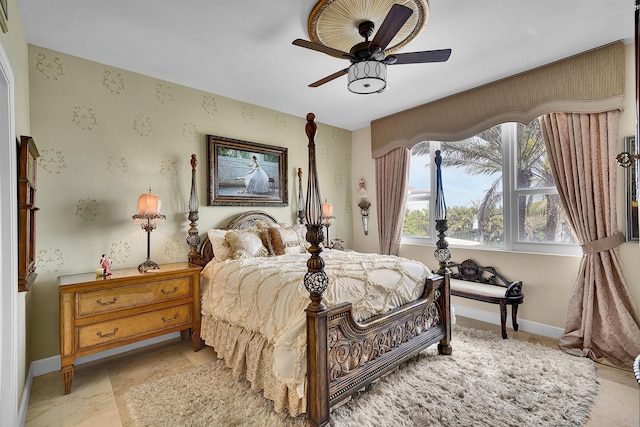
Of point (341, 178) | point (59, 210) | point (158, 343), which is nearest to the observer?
point (59, 210)

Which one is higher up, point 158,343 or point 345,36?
point 345,36

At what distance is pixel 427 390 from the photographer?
213cm

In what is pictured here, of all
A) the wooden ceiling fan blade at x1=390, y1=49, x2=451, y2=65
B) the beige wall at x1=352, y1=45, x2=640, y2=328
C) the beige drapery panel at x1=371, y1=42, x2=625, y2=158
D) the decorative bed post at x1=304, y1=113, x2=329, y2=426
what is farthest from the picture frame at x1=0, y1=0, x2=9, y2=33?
the beige wall at x1=352, y1=45, x2=640, y2=328

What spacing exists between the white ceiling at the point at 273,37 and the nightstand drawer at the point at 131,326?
2277 mm

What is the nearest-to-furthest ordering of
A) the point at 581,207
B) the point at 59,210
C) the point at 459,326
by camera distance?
the point at 59,210
the point at 581,207
the point at 459,326

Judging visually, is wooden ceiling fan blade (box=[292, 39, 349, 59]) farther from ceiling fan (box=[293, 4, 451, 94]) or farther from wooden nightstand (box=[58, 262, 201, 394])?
wooden nightstand (box=[58, 262, 201, 394])

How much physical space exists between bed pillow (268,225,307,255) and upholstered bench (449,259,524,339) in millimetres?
1785

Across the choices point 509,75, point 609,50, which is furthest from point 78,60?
point 609,50

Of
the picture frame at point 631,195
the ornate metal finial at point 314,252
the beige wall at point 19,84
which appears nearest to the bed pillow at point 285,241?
the ornate metal finial at point 314,252

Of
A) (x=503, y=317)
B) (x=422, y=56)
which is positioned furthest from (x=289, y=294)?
(x=503, y=317)

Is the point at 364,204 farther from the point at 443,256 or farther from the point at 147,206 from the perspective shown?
the point at 147,206

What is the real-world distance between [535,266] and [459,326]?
102cm

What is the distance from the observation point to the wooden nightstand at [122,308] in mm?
2182

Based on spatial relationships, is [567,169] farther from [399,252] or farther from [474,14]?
[399,252]
